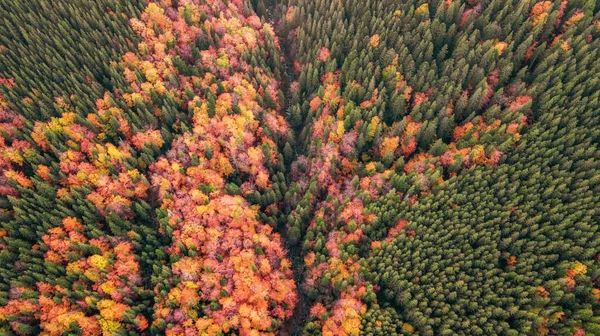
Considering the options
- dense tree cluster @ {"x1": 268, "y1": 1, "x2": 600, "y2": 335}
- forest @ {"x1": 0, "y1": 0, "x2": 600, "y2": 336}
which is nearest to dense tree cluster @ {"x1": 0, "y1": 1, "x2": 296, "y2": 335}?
forest @ {"x1": 0, "y1": 0, "x2": 600, "y2": 336}

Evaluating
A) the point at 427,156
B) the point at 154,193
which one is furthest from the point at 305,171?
the point at 154,193

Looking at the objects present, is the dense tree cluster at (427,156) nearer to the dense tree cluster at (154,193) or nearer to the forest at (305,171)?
the forest at (305,171)

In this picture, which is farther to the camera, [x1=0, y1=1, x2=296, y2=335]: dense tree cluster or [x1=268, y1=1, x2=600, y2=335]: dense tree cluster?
[x1=0, y1=1, x2=296, y2=335]: dense tree cluster

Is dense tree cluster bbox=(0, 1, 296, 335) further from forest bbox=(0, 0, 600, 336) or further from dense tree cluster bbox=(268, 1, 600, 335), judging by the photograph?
dense tree cluster bbox=(268, 1, 600, 335)

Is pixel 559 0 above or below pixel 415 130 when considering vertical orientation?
above

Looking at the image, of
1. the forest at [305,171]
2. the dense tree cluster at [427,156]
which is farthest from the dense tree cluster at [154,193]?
the dense tree cluster at [427,156]

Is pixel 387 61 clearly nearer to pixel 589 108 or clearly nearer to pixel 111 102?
pixel 589 108

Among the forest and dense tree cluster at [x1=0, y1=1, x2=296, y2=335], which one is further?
dense tree cluster at [x1=0, y1=1, x2=296, y2=335]

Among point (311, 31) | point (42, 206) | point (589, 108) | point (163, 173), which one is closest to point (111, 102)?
point (163, 173)

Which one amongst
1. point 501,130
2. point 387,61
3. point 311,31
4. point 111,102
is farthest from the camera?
point 311,31
